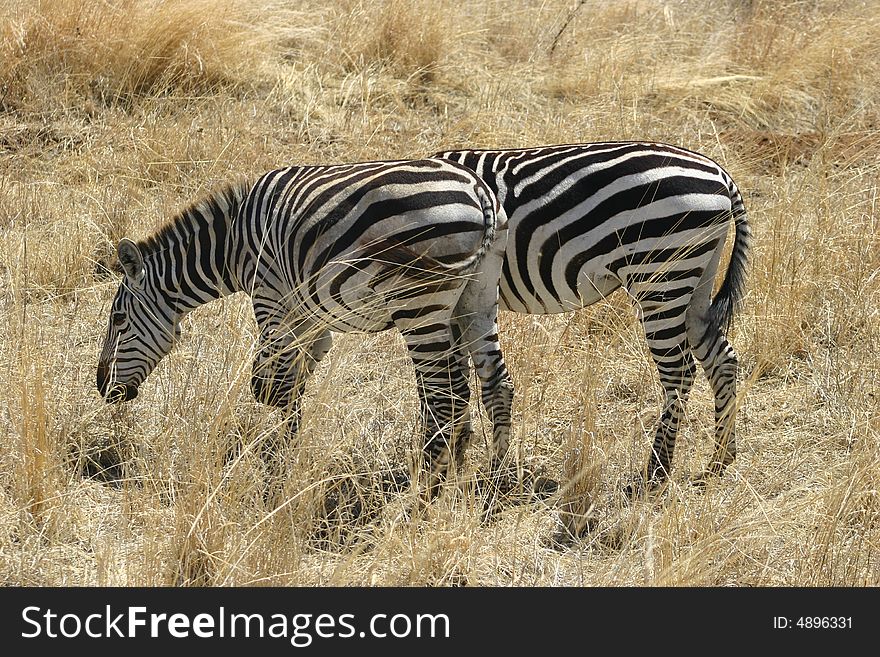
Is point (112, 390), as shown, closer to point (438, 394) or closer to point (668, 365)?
point (438, 394)

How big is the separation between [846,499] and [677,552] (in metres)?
0.71

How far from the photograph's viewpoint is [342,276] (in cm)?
420

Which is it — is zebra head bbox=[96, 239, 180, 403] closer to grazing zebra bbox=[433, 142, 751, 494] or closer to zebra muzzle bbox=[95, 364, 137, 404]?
zebra muzzle bbox=[95, 364, 137, 404]

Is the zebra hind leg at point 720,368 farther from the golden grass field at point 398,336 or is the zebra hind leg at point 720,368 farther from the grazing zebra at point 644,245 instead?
the golden grass field at point 398,336

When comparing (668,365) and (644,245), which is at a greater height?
(644,245)

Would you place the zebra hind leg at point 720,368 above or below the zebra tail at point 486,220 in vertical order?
below

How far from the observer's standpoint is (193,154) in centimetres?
782

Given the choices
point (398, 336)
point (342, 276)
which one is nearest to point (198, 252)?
point (342, 276)

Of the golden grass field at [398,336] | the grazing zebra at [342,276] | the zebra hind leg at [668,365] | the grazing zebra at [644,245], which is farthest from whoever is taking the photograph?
the zebra hind leg at [668,365]

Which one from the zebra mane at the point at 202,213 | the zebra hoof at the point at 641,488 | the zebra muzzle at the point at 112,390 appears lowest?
the zebra hoof at the point at 641,488

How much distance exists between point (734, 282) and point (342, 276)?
1.99 meters

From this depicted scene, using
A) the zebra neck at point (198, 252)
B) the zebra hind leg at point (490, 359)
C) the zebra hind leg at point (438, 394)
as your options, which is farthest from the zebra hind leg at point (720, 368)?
the zebra neck at point (198, 252)

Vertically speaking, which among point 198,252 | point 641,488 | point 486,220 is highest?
point 486,220

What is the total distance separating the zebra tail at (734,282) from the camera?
15.7ft
